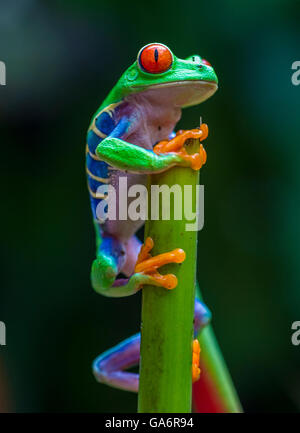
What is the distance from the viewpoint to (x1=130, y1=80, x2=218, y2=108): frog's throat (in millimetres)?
760

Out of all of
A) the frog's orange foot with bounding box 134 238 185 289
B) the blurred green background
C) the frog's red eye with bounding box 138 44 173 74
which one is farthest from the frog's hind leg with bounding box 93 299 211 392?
the blurred green background

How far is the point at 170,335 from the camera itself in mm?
559

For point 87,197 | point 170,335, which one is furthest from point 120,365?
point 87,197

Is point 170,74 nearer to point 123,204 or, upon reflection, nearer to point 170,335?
point 123,204

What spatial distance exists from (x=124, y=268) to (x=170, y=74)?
0.44m

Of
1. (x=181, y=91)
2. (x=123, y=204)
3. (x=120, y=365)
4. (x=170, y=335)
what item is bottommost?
(x=120, y=365)

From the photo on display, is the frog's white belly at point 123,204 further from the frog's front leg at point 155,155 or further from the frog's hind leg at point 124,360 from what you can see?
the frog's hind leg at point 124,360

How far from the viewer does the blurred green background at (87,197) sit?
5.05 ft

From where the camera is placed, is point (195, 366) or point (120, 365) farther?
point (120, 365)

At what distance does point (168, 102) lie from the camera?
839 mm

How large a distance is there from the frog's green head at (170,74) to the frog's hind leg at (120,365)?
1.58 feet

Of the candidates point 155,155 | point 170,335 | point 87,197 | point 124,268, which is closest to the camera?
point 170,335

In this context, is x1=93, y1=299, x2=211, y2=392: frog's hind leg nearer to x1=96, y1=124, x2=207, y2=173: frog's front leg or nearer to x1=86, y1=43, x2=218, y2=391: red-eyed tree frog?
x1=86, y1=43, x2=218, y2=391: red-eyed tree frog
